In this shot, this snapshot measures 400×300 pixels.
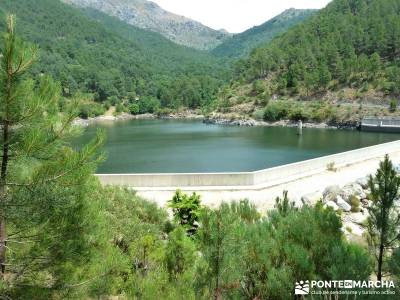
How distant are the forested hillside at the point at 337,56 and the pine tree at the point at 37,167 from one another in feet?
276

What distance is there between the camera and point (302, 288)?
19.7 ft

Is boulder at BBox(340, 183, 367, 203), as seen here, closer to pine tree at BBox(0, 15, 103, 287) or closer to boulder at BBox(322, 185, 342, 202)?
boulder at BBox(322, 185, 342, 202)

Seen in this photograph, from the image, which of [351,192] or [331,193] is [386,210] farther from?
[351,192]

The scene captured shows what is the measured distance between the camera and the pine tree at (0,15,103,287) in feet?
17.0

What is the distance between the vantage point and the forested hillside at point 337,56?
293 feet

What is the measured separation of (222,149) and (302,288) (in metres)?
46.4

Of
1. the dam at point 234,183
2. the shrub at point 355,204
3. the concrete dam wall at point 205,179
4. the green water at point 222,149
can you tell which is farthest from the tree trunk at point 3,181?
the green water at point 222,149

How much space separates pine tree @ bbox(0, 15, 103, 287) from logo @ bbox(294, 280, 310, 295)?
3.29m

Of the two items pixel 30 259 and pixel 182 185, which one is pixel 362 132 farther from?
pixel 30 259

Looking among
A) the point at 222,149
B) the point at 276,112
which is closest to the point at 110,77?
the point at 276,112

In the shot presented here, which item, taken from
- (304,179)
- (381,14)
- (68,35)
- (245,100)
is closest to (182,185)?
(304,179)

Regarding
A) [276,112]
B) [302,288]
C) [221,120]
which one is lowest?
[302,288]

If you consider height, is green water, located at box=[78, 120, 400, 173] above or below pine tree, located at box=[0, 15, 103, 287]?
below

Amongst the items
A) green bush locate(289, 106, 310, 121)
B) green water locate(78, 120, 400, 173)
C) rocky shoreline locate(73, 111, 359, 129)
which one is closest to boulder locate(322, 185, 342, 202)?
green water locate(78, 120, 400, 173)
